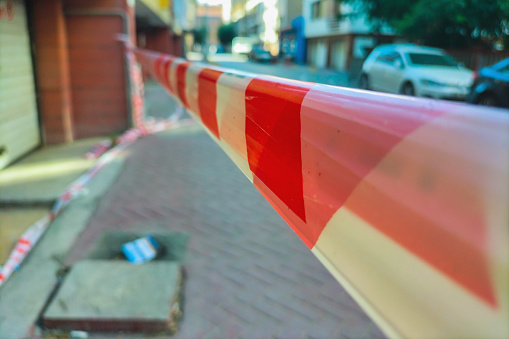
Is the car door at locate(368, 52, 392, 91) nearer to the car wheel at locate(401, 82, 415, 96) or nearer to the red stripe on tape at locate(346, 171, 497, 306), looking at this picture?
the car wheel at locate(401, 82, 415, 96)

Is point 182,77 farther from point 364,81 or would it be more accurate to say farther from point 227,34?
point 227,34

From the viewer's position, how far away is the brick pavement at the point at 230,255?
302 centimetres

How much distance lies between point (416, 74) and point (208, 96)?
10.6 m

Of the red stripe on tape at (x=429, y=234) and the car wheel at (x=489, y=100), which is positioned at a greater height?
the red stripe on tape at (x=429, y=234)

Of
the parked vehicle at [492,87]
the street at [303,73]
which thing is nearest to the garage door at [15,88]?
the street at [303,73]

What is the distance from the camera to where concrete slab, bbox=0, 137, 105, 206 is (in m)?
5.27

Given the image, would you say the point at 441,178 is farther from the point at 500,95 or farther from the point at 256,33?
the point at 256,33

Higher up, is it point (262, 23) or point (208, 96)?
point (262, 23)

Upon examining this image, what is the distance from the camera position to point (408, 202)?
70 cm

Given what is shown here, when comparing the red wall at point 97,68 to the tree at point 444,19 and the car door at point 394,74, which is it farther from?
the tree at point 444,19

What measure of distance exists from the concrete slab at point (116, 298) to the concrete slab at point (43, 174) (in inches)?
81.2

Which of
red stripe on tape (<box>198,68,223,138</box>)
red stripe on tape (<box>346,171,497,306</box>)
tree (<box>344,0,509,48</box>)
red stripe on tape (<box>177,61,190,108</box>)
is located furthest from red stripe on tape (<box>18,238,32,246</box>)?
tree (<box>344,0,509,48</box>)

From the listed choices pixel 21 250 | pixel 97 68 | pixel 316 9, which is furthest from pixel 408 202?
pixel 316 9

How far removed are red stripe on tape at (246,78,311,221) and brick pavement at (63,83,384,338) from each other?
1.82 metres
